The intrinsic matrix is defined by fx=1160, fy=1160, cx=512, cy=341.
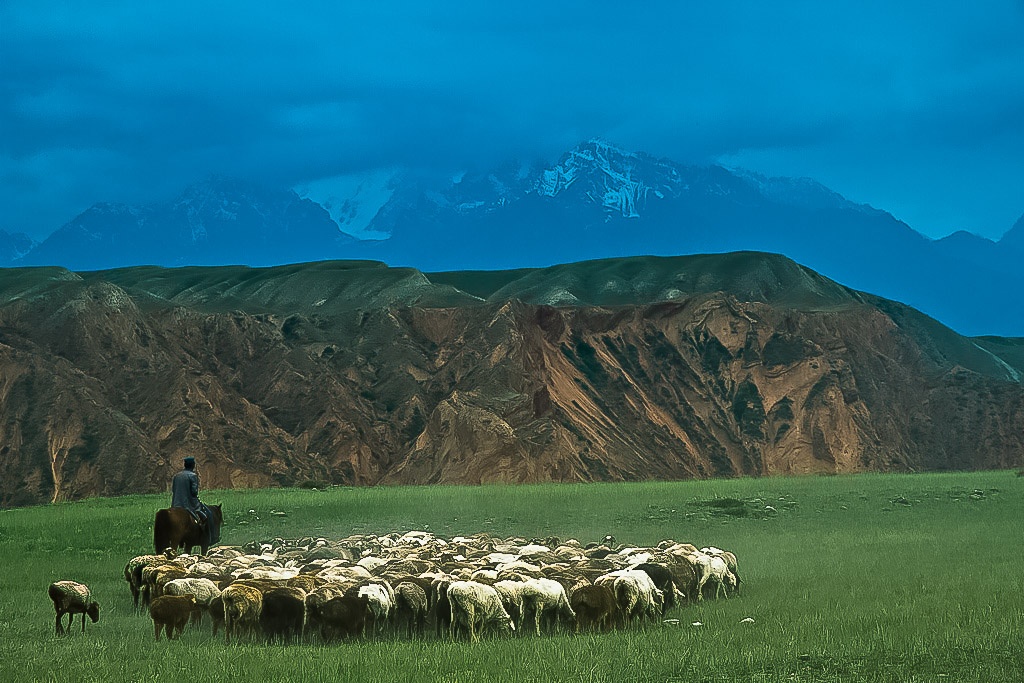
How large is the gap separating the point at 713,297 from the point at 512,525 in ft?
211

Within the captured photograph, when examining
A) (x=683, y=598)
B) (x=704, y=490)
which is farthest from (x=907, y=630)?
(x=704, y=490)

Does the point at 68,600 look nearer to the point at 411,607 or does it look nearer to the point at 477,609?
the point at 411,607

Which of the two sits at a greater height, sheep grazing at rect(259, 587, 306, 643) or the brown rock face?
the brown rock face

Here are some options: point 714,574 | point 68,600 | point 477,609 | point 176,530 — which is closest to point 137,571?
point 68,600

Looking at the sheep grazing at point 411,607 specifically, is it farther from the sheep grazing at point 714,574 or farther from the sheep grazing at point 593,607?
the sheep grazing at point 714,574

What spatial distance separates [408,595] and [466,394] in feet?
203

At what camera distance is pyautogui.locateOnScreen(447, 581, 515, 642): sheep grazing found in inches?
717

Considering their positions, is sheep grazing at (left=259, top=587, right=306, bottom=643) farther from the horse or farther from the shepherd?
the horse

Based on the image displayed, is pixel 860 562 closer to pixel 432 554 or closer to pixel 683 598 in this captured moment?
pixel 683 598

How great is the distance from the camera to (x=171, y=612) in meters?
18.0

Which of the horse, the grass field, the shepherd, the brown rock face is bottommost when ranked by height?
the grass field

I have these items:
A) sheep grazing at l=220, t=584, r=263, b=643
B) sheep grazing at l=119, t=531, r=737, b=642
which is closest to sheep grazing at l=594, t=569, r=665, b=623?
sheep grazing at l=119, t=531, r=737, b=642

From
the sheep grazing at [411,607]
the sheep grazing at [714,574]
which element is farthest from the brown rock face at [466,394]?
the sheep grazing at [411,607]

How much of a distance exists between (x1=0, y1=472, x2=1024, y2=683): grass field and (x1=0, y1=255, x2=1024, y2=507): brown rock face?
92.5 feet
